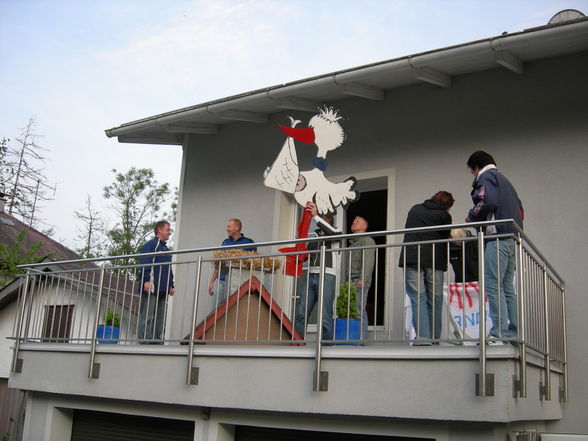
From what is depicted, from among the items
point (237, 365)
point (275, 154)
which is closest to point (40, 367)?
point (237, 365)

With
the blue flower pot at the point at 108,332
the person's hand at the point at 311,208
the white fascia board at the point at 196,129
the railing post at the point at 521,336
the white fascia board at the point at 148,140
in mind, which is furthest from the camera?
the white fascia board at the point at 148,140

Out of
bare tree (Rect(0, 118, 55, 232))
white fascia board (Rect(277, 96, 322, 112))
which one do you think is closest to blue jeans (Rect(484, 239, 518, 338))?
white fascia board (Rect(277, 96, 322, 112))

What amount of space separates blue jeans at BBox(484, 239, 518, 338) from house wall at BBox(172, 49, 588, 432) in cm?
172

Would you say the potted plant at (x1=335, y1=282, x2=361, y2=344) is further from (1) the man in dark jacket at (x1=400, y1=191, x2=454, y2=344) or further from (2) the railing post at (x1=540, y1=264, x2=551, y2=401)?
(2) the railing post at (x1=540, y1=264, x2=551, y2=401)

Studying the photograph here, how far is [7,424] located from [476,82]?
1395 centimetres

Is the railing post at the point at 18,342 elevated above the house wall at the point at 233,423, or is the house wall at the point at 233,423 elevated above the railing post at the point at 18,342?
the railing post at the point at 18,342

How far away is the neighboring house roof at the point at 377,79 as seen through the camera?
7270 millimetres

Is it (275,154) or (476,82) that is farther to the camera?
(275,154)

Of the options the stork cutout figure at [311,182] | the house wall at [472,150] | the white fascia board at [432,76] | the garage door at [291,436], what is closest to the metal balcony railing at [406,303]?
the house wall at [472,150]

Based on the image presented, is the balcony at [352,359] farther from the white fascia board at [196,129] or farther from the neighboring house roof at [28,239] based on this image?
the neighboring house roof at [28,239]

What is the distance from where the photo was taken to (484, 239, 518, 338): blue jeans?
18.9 ft

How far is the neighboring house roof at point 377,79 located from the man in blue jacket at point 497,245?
1.53 m

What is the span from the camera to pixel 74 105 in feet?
81.3

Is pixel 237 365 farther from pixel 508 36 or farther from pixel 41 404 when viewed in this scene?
pixel 508 36
